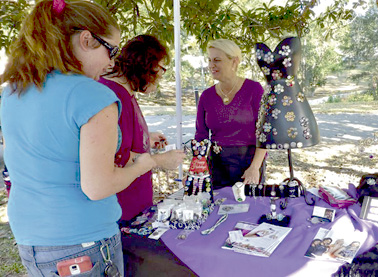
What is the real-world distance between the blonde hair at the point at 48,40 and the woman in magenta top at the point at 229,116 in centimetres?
139

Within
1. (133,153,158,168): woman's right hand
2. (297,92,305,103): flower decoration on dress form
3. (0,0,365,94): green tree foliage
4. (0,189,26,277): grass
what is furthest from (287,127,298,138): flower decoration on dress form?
(0,189,26,277): grass

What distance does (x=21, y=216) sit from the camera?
98cm

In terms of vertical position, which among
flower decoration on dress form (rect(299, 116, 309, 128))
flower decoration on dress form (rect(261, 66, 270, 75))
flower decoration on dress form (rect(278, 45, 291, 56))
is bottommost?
flower decoration on dress form (rect(299, 116, 309, 128))

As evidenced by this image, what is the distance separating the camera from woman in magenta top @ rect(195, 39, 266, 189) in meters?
2.22

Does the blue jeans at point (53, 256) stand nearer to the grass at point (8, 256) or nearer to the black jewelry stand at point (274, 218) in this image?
the black jewelry stand at point (274, 218)

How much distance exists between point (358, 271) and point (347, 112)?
A: 11437 mm

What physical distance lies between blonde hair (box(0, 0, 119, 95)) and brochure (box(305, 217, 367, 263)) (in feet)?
3.33

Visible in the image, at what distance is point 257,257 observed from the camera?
48.0 inches

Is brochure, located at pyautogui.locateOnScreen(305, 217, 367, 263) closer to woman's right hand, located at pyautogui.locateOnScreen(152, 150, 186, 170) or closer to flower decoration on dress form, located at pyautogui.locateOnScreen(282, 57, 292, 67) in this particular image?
woman's right hand, located at pyautogui.locateOnScreen(152, 150, 186, 170)

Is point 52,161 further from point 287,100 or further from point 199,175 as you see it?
point 287,100

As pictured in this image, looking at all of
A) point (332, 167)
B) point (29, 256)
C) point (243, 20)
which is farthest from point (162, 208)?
point (332, 167)

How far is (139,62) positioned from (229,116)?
0.83m

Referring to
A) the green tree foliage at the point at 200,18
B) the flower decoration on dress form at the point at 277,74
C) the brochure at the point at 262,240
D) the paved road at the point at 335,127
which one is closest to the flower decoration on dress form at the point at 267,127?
the flower decoration on dress form at the point at 277,74

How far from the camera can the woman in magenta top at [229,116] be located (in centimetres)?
222
